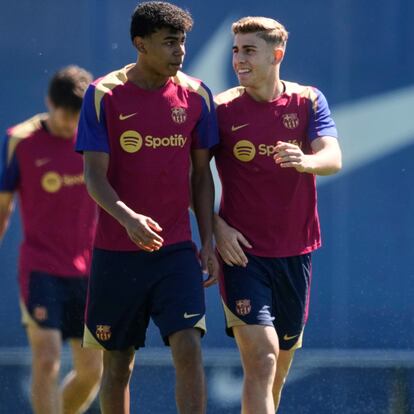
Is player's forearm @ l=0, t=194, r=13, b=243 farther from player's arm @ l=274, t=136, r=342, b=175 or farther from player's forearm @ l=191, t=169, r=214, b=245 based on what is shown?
player's arm @ l=274, t=136, r=342, b=175

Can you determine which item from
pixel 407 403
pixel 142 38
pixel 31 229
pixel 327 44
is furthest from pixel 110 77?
pixel 407 403

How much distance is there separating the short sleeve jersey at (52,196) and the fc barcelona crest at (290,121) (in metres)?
1.00

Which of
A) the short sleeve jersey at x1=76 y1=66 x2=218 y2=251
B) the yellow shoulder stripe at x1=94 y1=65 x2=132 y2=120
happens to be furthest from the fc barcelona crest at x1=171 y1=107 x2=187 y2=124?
the yellow shoulder stripe at x1=94 y1=65 x2=132 y2=120

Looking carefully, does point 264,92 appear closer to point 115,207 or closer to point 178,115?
point 178,115

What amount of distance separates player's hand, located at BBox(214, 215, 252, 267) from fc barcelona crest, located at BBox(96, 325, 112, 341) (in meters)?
0.58

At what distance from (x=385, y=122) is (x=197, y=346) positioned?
1902 mm

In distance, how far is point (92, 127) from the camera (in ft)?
16.6

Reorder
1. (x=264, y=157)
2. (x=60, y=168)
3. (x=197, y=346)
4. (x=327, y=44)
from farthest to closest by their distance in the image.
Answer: (x=327, y=44) < (x=60, y=168) < (x=264, y=157) < (x=197, y=346)

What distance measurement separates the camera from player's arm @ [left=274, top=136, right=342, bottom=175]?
5.00 m

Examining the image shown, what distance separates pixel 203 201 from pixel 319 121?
0.62 m

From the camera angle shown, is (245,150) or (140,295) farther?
(245,150)

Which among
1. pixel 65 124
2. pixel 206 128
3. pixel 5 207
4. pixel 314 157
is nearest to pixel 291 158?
pixel 314 157

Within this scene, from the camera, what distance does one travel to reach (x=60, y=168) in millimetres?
5711

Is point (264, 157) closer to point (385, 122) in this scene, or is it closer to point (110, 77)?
point (110, 77)
